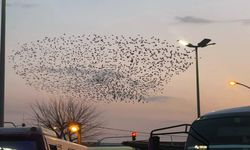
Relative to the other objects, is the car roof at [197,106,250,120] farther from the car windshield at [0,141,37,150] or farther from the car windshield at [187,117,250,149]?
the car windshield at [0,141,37,150]

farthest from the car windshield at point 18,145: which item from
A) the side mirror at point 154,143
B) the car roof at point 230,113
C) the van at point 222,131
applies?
the car roof at point 230,113

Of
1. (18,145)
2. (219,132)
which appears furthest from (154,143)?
(18,145)

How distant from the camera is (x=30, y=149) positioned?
9.58m

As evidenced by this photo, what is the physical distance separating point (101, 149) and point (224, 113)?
2410cm

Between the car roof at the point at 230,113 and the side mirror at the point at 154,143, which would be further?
the car roof at the point at 230,113

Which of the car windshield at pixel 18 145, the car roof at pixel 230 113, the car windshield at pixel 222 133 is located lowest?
the car windshield at pixel 18 145

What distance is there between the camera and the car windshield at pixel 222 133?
9.12 meters

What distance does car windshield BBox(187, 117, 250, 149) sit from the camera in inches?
359

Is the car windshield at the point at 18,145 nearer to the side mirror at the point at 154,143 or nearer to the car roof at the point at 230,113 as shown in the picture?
the side mirror at the point at 154,143

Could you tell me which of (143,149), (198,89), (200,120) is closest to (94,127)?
(198,89)

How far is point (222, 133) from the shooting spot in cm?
943

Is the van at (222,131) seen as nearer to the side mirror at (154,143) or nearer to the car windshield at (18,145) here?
the side mirror at (154,143)

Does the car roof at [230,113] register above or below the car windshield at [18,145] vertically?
above

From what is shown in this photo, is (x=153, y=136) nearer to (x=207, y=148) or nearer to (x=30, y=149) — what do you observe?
(x=207, y=148)
